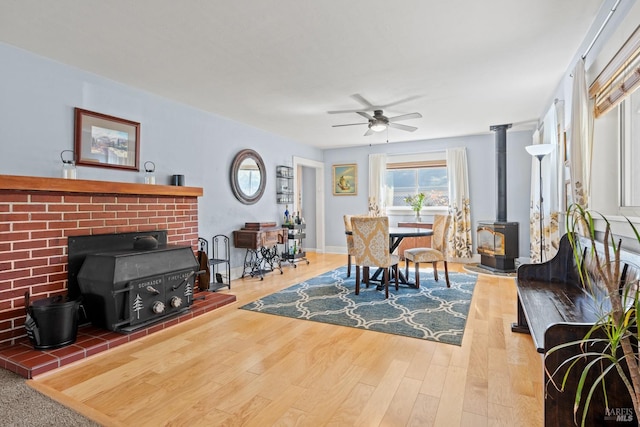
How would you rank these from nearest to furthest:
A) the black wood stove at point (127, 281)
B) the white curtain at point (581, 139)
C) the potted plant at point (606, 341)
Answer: the potted plant at point (606, 341)
the white curtain at point (581, 139)
the black wood stove at point (127, 281)

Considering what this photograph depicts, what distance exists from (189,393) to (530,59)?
12.2 ft

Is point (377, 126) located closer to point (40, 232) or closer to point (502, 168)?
point (502, 168)

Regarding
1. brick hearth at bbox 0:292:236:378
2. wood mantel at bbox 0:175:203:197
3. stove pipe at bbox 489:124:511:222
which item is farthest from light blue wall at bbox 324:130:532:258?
brick hearth at bbox 0:292:236:378

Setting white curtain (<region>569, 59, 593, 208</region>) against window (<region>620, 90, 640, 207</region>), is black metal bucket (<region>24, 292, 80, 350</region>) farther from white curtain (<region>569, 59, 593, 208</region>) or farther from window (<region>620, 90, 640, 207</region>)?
window (<region>620, 90, 640, 207</region>)

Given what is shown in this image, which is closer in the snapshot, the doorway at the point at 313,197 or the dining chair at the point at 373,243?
the dining chair at the point at 373,243

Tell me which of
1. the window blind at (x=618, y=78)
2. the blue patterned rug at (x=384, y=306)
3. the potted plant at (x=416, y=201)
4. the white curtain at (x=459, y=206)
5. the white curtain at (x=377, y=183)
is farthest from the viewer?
the white curtain at (x=377, y=183)

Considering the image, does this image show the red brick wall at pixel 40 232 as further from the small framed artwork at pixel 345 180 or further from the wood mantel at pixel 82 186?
the small framed artwork at pixel 345 180

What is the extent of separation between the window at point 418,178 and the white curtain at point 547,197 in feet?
5.82

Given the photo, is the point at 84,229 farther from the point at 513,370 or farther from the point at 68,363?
the point at 513,370

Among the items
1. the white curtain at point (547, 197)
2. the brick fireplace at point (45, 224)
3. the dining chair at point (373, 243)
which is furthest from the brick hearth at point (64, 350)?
the white curtain at point (547, 197)

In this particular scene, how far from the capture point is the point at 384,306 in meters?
3.50

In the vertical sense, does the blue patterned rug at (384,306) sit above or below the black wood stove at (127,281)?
below

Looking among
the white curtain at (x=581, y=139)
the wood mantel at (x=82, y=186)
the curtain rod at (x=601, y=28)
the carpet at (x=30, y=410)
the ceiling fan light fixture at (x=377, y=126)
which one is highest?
the curtain rod at (x=601, y=28)

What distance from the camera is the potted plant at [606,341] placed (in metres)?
1.01
